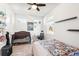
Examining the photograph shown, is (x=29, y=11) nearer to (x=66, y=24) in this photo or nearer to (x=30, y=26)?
(x=30, y=26)

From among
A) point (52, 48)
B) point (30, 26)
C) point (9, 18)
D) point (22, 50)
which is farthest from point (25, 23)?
point (52, 48)

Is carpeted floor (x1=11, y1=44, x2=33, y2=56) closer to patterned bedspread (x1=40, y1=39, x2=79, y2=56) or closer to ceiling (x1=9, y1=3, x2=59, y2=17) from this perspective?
patterned bedspread (x1=40, y1=39, x2=79, y2=56)

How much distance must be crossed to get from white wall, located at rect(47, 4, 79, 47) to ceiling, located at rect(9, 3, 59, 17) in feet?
0.28

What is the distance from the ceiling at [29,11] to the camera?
1516 mm

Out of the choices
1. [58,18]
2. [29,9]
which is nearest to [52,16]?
[58,18]

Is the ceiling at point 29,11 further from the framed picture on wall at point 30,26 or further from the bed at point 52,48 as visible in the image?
the bed at point 52,48

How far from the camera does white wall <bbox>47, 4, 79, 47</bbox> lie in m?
1.51

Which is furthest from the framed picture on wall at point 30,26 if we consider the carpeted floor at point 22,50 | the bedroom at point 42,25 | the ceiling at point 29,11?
the carpeted floor at point 22,50

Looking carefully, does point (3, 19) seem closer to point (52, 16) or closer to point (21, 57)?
point (21, 57)

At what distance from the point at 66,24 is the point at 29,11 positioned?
576 mm

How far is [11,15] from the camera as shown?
1.51m

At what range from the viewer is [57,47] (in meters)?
1.52

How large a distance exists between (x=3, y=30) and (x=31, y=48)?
487 millimetres

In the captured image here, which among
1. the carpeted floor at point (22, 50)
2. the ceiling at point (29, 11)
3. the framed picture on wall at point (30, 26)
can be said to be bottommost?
the carpeted floor at point (22, 50)
